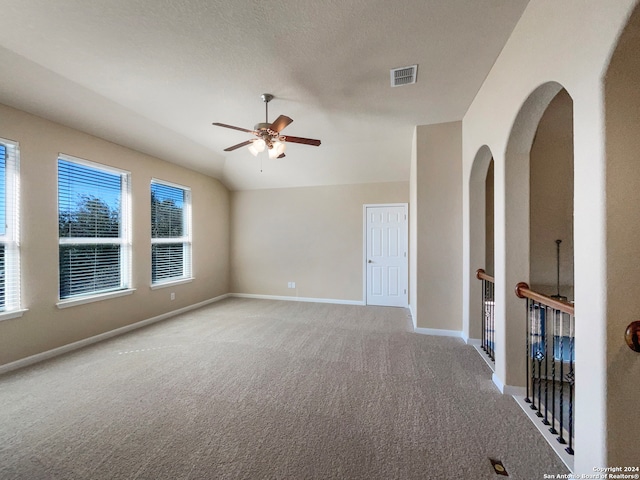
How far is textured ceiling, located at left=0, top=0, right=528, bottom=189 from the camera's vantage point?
5.83 feet

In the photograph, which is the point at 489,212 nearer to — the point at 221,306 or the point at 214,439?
the point at 214,439

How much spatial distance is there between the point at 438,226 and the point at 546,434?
7.90 ft

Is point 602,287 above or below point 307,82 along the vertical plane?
below

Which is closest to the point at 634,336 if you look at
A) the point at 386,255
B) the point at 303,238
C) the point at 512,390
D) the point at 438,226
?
the point at 512,390

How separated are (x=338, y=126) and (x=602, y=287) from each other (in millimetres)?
3331

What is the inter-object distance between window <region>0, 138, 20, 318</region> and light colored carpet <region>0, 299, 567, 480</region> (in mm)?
769

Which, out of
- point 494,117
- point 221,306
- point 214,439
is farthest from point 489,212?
point 221,306

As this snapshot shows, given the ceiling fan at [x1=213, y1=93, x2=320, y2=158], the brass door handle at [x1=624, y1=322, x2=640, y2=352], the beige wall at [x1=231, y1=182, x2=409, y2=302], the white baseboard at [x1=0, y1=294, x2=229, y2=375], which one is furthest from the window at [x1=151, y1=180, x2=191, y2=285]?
the brass door handle at [x1=624, y1=322, x2=640, y2=352]

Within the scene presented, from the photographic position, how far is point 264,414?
194 cm

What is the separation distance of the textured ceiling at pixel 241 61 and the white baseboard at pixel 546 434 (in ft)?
9.49

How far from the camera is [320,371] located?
8.49 feet

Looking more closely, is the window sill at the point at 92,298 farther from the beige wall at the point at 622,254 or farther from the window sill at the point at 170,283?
the beige wall at the point at 622,254

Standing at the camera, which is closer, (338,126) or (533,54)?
(533,54)

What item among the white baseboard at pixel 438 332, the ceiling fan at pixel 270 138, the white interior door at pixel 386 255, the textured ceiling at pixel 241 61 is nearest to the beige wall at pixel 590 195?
the textured ceiling at pixel 241 61
